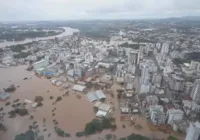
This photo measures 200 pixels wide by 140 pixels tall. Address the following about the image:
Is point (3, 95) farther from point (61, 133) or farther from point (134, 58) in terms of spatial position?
point (134, 58)

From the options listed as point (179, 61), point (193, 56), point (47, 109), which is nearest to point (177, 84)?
point (179, 61)

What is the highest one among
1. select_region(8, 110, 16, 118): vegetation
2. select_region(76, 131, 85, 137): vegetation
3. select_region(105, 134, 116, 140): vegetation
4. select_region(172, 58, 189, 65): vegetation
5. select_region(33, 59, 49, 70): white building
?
select_region(33, 59, 49, 70): white building

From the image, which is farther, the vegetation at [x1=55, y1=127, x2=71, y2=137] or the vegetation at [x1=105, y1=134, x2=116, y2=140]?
the vegetation at [x1=55, y1=127, x2=71, y2=137]

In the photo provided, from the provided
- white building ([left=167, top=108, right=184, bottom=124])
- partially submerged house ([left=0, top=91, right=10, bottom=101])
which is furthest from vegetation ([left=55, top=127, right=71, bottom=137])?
partially submerged house ([left=0, top=91, right=10, bottom=101])

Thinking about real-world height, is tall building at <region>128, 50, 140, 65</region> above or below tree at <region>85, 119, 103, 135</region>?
above

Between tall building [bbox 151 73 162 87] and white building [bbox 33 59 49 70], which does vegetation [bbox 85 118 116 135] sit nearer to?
tall building [bbox 151 73 162 87]

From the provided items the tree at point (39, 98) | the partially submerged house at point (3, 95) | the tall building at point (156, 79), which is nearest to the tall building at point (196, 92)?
the tall building at point (156, 79)

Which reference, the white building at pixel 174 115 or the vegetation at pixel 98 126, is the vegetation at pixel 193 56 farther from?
the vegetation at pixel 98 126
